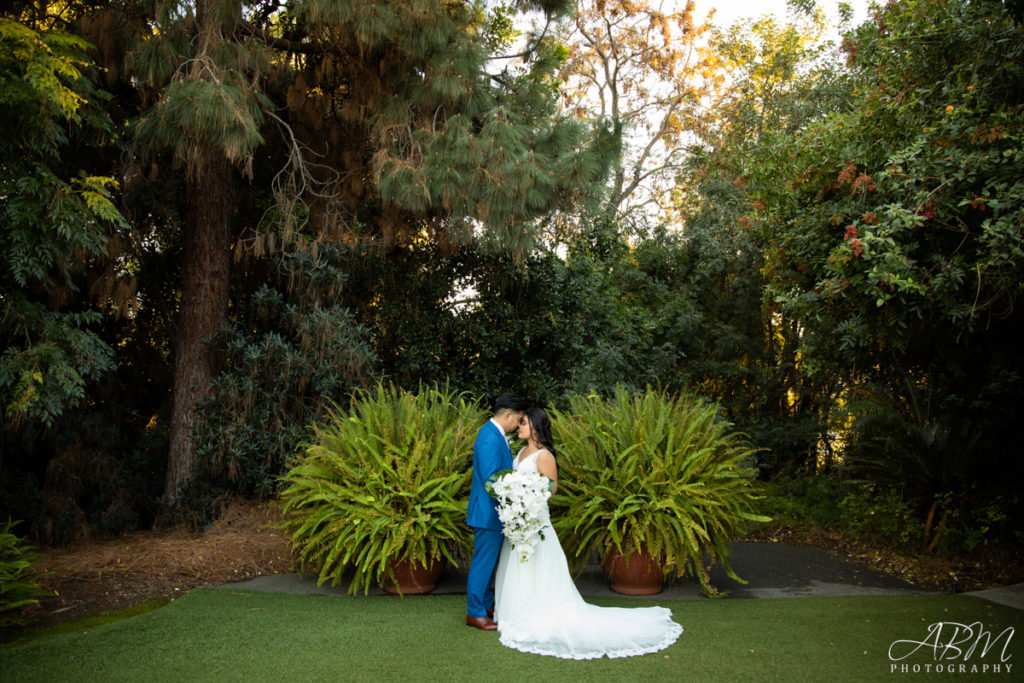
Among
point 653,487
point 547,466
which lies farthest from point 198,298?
point 653,487

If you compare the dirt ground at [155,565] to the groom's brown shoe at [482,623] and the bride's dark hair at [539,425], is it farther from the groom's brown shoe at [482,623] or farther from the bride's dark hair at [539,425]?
the bride's dark hair at [539,425]

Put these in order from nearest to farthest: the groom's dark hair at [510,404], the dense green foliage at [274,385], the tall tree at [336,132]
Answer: the groom's dark hair at [510,404] < the tall tree at [336,132] < the dense green foliage at [274,385]

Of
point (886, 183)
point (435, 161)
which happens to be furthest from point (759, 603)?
point (435, 161)

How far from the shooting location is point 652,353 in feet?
43.6

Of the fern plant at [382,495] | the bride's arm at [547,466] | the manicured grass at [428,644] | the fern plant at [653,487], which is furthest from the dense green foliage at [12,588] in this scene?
the fern plant at [653,487]

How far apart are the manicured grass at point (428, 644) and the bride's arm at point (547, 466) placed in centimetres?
121

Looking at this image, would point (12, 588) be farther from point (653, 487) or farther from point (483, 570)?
point (653, 487)

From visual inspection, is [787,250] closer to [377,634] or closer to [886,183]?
[886,183]

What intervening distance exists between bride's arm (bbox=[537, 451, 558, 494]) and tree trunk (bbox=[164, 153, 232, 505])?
5.17 meters

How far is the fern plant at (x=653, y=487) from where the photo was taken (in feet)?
19.3

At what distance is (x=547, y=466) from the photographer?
5.45 meters

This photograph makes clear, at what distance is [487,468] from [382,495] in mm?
1197

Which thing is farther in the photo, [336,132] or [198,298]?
[336,132]

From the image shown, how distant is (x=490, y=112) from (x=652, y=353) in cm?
593
